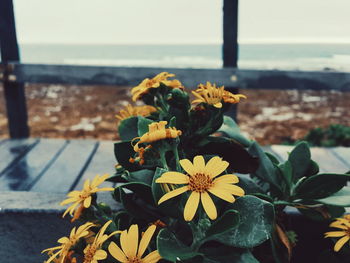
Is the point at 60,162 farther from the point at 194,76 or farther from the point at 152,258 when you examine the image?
the point at 152,258

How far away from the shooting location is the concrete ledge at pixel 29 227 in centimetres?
102

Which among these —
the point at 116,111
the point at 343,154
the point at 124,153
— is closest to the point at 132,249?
the point at 124,153

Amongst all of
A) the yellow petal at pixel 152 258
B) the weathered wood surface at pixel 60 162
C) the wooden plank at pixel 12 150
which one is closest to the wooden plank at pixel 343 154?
the weathered wood surface at pixel 60 162

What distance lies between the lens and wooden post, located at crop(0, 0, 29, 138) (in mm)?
2439

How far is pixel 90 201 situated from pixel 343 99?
10181 millimetres

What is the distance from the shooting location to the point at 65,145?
2.29 metres

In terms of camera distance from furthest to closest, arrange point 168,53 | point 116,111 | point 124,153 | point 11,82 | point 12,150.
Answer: point 168,53, point 116,111, point 11,82, point 12,150, point 124,153

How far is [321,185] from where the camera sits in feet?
2.88

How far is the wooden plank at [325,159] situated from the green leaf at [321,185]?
90cm

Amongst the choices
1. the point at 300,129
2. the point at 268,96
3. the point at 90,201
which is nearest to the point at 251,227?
the point at 90,201

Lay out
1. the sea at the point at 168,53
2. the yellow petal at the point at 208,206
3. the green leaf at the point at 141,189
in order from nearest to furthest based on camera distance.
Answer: the yellow petal at the point at 208,206 < the green leaf at the point at 141,189 < the sea at the point at 168,53

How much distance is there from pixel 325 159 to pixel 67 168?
1243 millimetres
